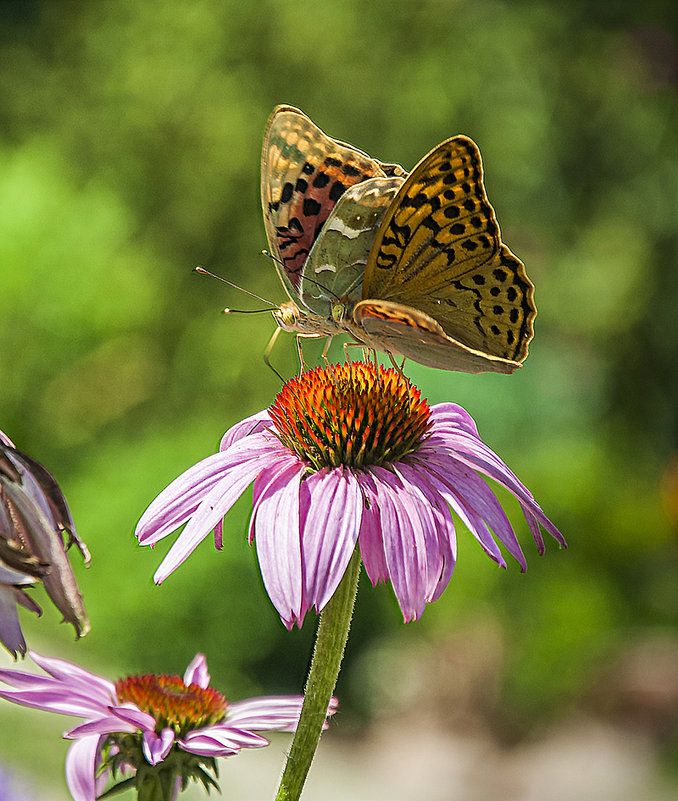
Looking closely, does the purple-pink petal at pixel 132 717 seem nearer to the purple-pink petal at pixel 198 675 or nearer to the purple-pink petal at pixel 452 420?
the purple-pink petal at pixel 198 675

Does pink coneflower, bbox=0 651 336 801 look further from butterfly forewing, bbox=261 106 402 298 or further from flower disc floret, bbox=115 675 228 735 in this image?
butterfly forewing, bbox=261 106 402 298

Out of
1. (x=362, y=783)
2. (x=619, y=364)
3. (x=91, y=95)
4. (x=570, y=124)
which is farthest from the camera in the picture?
(x=91, y=95)

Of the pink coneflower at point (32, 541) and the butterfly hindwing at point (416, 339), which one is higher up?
the butterfly hindwing at point (416, 339)

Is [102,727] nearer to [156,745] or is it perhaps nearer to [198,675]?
[156,745]

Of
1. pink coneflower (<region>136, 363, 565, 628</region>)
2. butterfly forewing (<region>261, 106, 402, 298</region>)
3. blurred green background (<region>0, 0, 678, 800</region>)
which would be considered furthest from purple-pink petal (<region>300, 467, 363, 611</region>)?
blurred green background (<region>0, 0, 678, 800</region>)

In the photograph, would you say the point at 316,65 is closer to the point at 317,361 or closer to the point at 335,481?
the point at 317,361

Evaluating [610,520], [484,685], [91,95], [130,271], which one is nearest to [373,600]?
[484,685]

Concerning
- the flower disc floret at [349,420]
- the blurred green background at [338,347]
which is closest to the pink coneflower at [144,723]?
the flower disc floret at [349,420]
